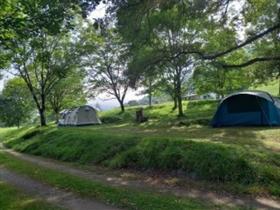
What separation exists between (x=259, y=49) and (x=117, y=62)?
15.4 metres

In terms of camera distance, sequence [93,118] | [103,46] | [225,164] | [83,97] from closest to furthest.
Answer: [225,164], [93,118], [103,46], [83,97]

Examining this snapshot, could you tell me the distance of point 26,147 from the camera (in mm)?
22125

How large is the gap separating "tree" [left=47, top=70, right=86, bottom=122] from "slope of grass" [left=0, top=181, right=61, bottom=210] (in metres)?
30.9

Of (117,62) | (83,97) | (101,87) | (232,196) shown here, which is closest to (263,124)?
(232,196)

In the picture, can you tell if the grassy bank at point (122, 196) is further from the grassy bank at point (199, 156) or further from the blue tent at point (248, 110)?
the blue tent at point (248, 110)

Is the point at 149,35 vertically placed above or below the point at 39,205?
above

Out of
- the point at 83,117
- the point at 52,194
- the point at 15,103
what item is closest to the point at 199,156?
the point at 52,194

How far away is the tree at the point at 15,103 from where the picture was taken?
46375 mm

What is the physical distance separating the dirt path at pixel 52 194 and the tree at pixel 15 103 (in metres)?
33.0

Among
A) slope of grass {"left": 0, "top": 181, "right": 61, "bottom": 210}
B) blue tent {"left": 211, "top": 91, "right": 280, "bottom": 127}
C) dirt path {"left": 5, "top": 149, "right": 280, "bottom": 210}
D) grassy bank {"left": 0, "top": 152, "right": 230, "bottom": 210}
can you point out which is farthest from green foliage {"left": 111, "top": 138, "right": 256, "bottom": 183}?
blue tent {"left": 211, "top": 91, "right": 280, "bottom": 127}

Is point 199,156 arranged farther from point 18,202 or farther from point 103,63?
point 103,63

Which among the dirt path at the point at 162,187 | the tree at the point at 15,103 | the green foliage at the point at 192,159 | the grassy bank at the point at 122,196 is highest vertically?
the tree at the point at 15,103

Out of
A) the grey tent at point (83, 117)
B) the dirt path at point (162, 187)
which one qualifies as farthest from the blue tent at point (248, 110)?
the grey tent at point (83, 117)

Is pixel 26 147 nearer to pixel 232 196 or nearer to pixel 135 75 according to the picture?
pixel 135 75
